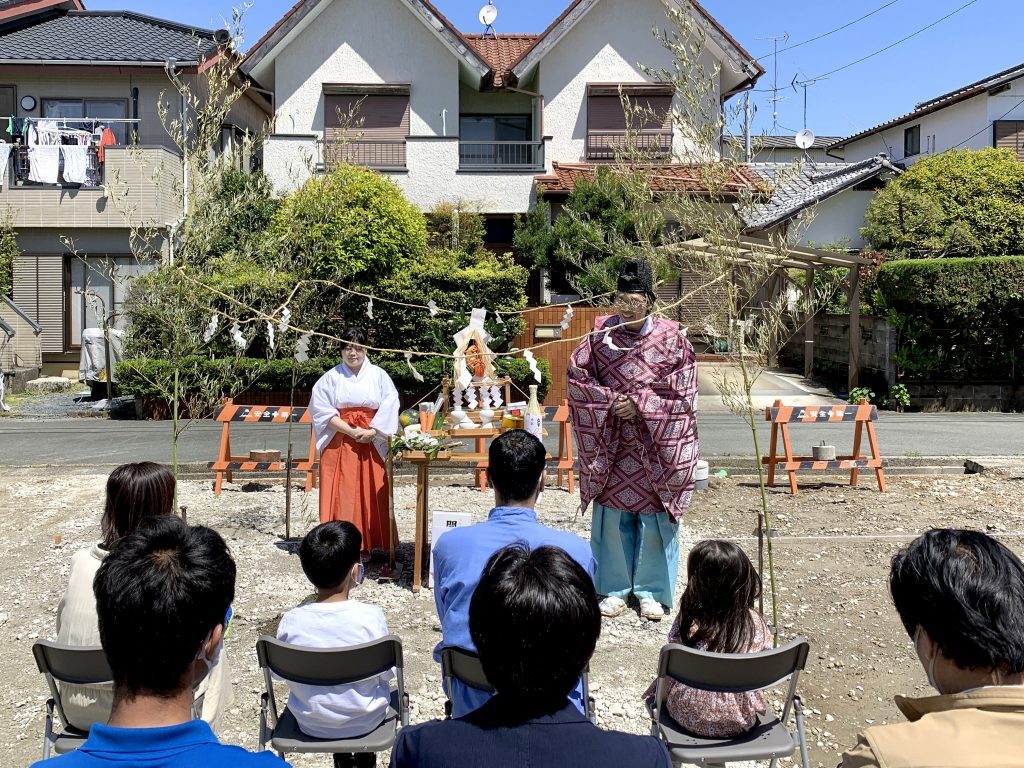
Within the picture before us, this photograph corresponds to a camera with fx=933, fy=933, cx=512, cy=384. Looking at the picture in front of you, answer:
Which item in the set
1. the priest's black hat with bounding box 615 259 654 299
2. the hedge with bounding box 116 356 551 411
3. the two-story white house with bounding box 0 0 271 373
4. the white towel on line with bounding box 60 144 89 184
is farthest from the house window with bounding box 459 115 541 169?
the priest's black hat with bounding box 615 259 654 299

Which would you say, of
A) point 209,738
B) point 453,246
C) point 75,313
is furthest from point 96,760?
point 75,313

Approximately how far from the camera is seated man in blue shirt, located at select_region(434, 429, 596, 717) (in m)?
3.19

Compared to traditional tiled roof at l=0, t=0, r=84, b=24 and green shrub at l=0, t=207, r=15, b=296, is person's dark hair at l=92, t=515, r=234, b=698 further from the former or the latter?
traditional tiled roof at l=0, t=0, r=84, b=24

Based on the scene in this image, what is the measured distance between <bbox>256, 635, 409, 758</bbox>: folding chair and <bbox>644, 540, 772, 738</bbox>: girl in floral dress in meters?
1.01

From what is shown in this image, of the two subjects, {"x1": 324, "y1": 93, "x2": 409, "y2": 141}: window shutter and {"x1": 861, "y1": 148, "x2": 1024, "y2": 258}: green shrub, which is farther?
{"x1": 324, "y1": 93, "x2": 409, "y2": 141}: window shutter

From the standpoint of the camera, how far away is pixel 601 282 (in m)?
15.8

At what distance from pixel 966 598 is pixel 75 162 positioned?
21.2 m

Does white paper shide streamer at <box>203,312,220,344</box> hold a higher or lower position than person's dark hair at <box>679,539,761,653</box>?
higher

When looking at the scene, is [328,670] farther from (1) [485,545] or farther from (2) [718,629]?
(2) [718,629]

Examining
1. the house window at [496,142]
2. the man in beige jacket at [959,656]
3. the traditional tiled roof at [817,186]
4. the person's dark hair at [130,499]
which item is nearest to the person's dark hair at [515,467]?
the person's dark hair at [130,499]

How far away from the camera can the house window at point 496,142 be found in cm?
2123

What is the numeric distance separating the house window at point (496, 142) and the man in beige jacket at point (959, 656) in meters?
19.3

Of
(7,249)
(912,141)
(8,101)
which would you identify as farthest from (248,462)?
(912,141)

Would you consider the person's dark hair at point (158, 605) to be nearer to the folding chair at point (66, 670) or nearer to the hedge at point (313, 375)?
the folding chair at point (66, 670)
